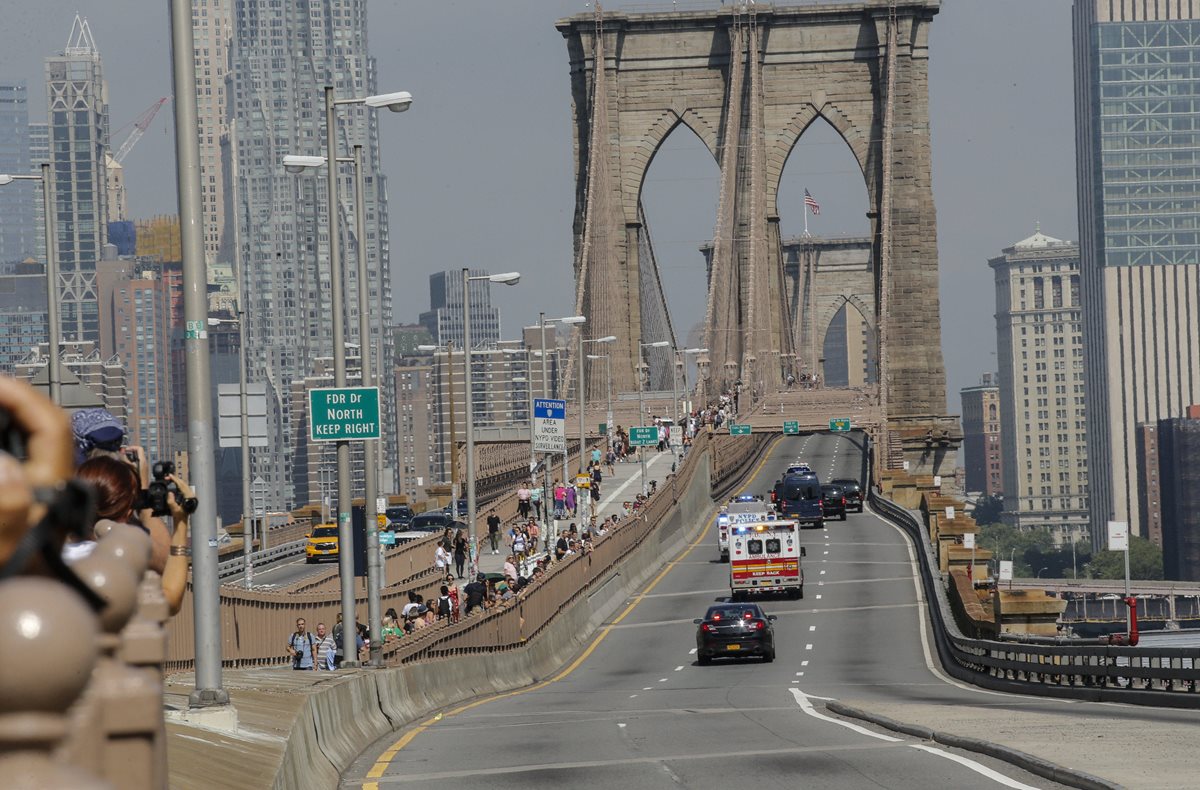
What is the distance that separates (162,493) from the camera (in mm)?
6891

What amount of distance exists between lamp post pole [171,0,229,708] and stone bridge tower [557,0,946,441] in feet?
342

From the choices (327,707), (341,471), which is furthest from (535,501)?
(327,707)

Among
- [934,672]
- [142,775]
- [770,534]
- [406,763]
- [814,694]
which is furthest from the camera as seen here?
[770,534]

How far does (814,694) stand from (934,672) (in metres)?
7.99

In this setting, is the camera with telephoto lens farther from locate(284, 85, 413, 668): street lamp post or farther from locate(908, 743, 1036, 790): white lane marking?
locate(284, 85, 413, 668): street lamp post

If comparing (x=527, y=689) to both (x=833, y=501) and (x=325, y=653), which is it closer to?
(x=325, y=653)

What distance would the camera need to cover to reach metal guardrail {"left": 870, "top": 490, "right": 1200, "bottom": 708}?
26.1m

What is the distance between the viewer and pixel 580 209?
404ft

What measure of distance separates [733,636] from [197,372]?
27504 millimetres

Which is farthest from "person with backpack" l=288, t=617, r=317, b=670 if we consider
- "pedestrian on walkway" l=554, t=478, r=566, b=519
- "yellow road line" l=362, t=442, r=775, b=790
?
"pedestrian on walkway" l=554, t=478, r=566, b=519

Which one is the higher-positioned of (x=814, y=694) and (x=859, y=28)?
(x=859, y=28)

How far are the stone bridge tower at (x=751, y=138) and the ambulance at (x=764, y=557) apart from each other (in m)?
64.0

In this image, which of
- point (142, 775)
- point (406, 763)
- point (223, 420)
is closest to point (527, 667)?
point (223, 420)

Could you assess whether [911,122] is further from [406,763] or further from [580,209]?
[406,763]
